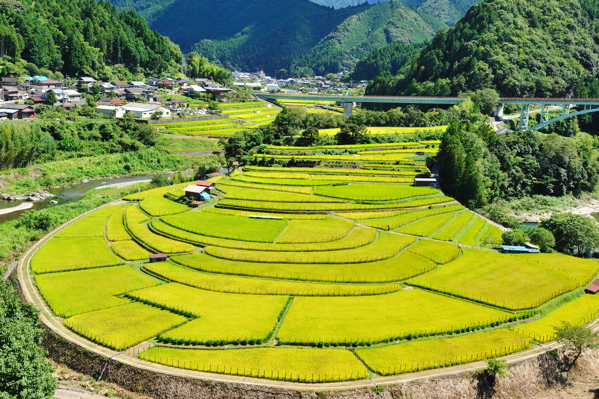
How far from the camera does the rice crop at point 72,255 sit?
179ft

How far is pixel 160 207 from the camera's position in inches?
2881

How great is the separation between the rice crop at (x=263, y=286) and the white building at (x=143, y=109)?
308ft

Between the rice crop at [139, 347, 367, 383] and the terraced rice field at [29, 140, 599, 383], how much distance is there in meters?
0.10

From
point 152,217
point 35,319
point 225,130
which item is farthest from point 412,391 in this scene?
point 225,130

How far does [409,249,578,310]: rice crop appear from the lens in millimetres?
49125

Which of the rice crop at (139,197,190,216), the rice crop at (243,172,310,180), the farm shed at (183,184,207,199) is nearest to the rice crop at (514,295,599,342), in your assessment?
the rice crop at (139,197,190,216)

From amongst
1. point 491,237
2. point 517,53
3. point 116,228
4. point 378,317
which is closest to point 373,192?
point 491,237

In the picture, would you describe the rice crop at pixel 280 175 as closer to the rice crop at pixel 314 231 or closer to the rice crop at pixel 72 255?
the rice crop at pixel 314 231

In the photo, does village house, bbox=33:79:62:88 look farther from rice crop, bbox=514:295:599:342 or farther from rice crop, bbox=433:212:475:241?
rice crop, bbox=514:295:599:342

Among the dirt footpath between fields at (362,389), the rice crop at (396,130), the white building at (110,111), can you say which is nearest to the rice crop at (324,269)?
the dirt footpath between fields at (362,389)

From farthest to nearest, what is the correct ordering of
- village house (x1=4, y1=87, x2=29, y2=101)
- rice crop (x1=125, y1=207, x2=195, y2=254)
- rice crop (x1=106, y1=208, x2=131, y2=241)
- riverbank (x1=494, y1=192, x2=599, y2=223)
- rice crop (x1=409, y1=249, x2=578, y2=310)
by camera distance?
village house (x1=4, y1=87, x2=29, y2=101)
riverbank (x1=494, y1=192, x2=599, y2=223)
rice crop (x1=106, y1=208, x2=131, y2=241)
rice crop (x1=125, y1=207, x2=195, y2=254)
rice crop (x1=409, y1=249, x2=578, y2=310)

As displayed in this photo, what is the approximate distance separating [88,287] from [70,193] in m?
48.4

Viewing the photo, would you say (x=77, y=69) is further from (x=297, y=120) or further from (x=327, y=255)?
(x=327, y=255)

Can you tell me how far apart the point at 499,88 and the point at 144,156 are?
10513 cm
